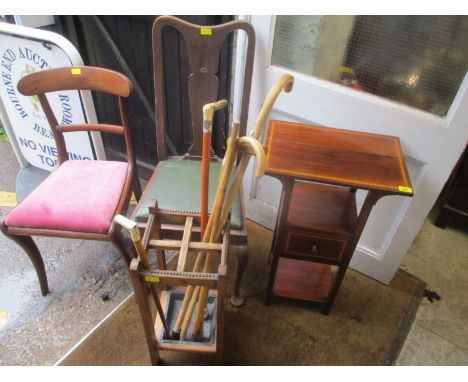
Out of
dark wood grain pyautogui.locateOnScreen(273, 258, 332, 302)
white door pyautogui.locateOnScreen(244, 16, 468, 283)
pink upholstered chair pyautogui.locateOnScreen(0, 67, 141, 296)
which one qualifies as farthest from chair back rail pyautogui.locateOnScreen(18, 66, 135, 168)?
dark wood grain pyautogui.locateOnScreen(273, 258, 332, 302)

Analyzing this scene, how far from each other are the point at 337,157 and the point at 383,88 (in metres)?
0.37

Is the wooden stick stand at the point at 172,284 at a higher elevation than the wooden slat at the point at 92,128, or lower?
lower

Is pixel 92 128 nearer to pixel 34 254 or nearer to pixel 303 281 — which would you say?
pixel 34 254

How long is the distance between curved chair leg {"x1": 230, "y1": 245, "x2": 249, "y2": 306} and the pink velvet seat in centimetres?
48

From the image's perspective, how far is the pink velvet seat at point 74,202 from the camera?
46.8 inches

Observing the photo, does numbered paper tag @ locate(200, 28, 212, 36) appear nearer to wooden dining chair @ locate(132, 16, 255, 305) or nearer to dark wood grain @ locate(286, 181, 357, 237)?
wooden dining chair @ locate(132, 16, 255, 305)

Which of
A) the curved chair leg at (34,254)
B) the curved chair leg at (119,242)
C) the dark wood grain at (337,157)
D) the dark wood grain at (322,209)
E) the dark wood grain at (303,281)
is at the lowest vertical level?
the dark wood grain at (303,281)

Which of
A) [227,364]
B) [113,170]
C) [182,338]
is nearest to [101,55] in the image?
[113,170]

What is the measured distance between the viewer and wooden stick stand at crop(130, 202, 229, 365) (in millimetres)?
925

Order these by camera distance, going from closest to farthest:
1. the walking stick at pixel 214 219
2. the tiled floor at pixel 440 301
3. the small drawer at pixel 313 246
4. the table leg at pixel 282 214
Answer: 1. the walking stick at pixel 214 219
2. the table leg at pixel 282 214
3. the small drawer at pixel 313 246
4. the tiled floor at pixel 440 301

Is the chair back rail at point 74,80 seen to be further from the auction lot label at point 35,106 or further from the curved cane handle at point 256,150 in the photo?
the curved cane handle at point 256,150

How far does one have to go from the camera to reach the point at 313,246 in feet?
3.98

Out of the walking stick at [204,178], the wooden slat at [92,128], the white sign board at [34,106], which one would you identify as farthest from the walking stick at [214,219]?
the white sign board at [34,106]

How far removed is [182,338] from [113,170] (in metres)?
0.71
